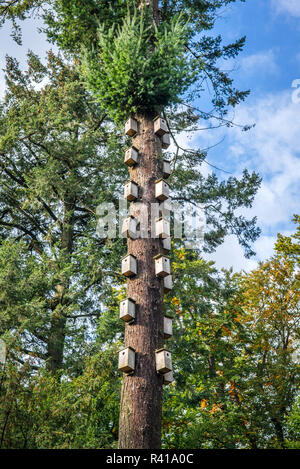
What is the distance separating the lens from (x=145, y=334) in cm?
460

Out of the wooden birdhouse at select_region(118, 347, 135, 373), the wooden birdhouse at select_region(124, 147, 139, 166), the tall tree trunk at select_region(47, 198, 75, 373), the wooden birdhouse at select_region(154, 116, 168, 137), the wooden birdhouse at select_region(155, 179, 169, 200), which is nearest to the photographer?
the wooden birdhouse at select_region(118, 347, 135, 373)

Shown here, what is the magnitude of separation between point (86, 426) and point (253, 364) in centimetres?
805

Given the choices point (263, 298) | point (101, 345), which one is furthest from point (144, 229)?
point (263, 298)

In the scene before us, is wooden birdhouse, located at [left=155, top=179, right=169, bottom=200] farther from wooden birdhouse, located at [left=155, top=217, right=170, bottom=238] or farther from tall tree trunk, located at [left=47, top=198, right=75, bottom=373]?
tall tree trunk, located at [left=47, top=198, right=75, bottom=373]

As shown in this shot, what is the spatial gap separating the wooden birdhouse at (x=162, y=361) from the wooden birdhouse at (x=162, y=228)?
150cm

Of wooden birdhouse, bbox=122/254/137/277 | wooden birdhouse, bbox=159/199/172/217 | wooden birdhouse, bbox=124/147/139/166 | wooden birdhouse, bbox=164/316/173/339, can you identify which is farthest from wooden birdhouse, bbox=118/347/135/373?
wooden birdhouse, bbox=124/147/139/166

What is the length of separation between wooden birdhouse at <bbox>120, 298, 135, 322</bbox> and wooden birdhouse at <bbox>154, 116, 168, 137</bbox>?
2.57m

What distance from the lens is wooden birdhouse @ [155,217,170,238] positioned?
5227 millimetres

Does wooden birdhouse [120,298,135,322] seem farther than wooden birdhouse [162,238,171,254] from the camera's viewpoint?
No

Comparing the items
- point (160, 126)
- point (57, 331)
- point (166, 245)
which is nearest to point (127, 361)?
point (166, 245)

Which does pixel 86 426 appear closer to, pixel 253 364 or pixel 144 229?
pixel 144 229

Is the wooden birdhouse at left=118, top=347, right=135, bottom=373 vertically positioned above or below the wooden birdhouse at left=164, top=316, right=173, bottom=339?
below

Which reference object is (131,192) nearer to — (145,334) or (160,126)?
(160,126)

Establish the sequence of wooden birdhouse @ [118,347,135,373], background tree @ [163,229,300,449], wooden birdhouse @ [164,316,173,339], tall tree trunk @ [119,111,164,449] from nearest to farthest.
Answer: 1. tall tree trunk @ [119,111,164,449]
2. wooden birdhouse @ [118,347,135,373]
3. wooden birdhouse @ [164,316,173,339]
4. background tree @ [163,229,300,449]
